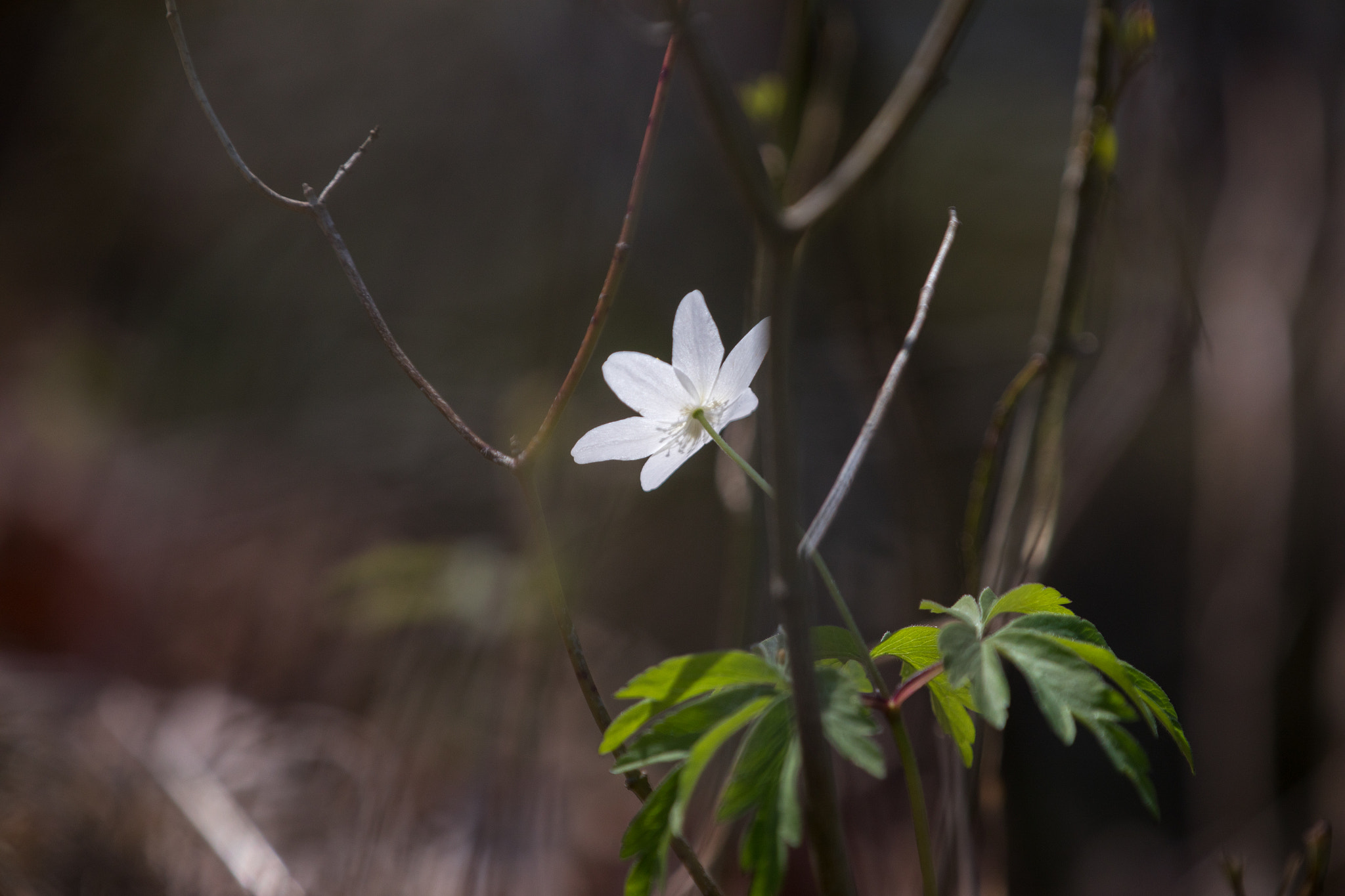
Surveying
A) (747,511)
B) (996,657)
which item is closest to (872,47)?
(747,511)

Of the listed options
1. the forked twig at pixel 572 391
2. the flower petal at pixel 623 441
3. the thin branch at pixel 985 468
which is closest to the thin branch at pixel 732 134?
the forked twig at pixel 572 391

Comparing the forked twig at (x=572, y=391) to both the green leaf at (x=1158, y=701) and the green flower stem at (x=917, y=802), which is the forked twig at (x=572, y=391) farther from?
the green leaf at (x=1158, y=701)

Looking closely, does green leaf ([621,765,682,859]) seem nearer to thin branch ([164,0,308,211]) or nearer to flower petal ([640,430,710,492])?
flower petal ([640,430,710,492])

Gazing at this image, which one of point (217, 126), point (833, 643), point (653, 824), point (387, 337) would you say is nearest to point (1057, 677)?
point (833, 643)

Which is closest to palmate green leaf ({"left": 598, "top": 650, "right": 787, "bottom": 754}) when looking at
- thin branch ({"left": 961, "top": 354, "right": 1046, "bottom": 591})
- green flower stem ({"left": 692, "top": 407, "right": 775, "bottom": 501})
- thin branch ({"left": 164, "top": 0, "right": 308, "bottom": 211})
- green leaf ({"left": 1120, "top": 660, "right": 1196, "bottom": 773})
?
green flower stem ({"left": 692, "top": 407, "right": 775, "bottom": 501})

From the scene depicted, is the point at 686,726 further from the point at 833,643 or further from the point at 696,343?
the point at 696,343

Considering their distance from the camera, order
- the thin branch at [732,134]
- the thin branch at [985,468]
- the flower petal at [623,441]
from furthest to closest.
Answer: the thin branch at [985,468] → the flower petal at [623,441] → the thin branch at [732,134]
